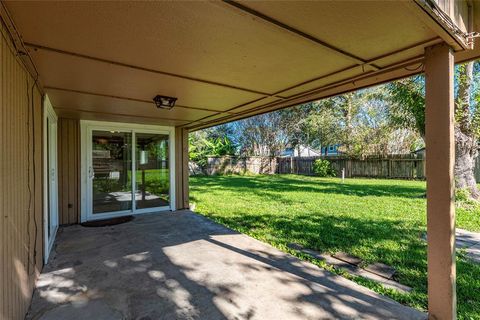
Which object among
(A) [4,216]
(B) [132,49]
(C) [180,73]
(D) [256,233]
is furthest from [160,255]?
(B) [132,49]

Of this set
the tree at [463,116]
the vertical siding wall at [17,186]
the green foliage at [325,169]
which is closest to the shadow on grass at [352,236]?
the vertical siding wall at [17,186]

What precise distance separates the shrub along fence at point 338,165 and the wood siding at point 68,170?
1323cm

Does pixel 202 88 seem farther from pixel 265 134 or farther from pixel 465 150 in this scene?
pixel 265 134

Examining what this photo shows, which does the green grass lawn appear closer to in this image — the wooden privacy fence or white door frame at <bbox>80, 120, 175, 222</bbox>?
white door frame at <bbox>80, 120, 175, 222</bbox>

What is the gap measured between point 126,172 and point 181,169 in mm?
1307

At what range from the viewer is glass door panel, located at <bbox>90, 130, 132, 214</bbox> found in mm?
5543

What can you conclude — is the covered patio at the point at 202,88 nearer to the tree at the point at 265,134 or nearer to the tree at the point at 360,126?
the tree at the point at 360,126

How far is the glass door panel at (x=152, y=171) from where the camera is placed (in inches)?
237

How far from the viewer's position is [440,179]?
1.91m

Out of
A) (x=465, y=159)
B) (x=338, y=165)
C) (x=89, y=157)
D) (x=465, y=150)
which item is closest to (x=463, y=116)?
(x=465, y=150)

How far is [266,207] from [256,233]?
88.6 inches

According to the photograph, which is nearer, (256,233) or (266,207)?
(256,233)

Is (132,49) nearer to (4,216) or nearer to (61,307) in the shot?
(4,216)

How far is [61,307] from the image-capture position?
7.47ft
